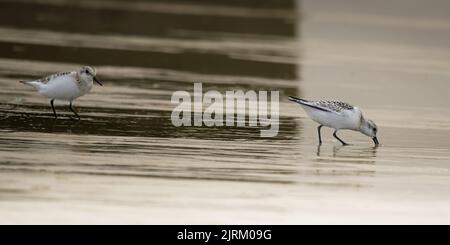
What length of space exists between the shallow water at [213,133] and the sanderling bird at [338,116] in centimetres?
18

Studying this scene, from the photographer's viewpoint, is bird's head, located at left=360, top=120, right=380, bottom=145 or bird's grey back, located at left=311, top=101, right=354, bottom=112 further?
bird's head, located at left=360, top=120, right=380, bottom=145

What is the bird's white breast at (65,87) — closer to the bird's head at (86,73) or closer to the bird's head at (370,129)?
the bird's head at (86,73)

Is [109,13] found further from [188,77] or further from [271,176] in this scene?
[271,176]

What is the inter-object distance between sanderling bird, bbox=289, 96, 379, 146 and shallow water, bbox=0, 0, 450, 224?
18 centimetres

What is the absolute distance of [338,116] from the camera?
42.6 ft

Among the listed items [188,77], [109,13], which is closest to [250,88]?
[188,77]

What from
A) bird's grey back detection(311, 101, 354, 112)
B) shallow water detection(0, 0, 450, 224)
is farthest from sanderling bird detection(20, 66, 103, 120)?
bird's grey back detection(311, 101, 354, 112)

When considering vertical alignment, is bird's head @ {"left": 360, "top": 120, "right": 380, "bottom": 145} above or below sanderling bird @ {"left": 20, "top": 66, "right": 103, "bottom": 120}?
below

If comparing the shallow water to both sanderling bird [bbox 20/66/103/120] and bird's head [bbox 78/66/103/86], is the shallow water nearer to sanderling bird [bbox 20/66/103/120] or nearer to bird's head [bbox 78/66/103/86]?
sanderling bird [bbox 20/66/103/120]

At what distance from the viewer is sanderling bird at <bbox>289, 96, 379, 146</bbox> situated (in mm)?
12969

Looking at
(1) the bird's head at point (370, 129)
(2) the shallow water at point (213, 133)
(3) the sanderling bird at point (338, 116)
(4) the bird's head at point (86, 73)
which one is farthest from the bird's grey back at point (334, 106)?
(4) the bird's head at point (86, 73)

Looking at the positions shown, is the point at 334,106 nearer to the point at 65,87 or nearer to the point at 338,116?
the point at 338,116

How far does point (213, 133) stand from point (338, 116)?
48.8 inches

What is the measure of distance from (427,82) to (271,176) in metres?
8.63
